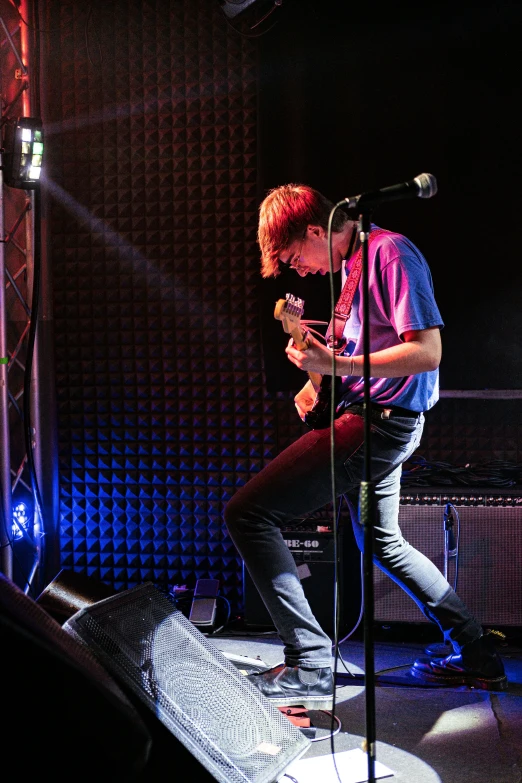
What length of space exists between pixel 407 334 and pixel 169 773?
1.55m

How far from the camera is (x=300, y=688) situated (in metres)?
2.96

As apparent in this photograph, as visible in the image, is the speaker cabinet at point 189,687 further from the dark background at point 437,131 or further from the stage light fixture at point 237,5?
the stage light fixture at point 237,5

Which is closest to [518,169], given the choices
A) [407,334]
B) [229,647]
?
[407,334]

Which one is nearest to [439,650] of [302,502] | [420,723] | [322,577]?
[322,577]

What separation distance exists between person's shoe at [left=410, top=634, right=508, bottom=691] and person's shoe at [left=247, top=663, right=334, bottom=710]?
1.77 ft

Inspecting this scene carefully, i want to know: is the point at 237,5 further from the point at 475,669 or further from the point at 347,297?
the point at 475,669

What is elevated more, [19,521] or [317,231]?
[317,231]

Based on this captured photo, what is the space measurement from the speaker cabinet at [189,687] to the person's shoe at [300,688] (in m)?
0.55

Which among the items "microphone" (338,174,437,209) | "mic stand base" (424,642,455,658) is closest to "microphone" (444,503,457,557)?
"mic stand base" (424,642,455,658)

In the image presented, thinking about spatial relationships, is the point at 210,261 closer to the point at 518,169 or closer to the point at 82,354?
the point at 82,354

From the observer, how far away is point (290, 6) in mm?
4086

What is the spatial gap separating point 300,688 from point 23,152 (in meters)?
2.80

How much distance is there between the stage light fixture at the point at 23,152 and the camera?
3963 mm

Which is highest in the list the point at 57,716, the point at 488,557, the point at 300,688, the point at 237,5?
the point at 237,5
